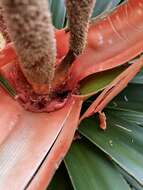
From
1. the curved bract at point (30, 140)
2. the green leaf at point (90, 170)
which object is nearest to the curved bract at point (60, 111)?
the curved bract at point (30, 140)

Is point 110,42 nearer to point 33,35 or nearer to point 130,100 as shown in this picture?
point 130,100

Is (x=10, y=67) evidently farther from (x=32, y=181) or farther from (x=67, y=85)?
(x=32, y=181)

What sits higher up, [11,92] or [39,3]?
[39,3]

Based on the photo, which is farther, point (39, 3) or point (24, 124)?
point (24, 124)

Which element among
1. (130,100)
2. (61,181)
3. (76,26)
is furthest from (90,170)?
(76,26)

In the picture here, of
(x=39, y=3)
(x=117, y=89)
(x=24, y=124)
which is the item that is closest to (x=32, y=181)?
(x=24, y=124)
